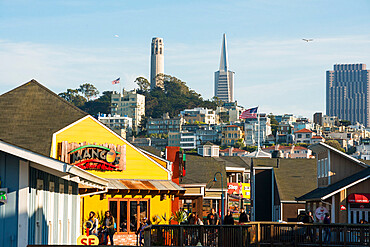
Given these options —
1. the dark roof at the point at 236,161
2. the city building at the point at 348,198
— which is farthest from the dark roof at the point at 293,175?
the city building at the point at 348,198

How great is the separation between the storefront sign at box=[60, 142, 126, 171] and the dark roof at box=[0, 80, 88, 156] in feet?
4.94

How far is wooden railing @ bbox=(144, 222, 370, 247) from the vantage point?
2311cm

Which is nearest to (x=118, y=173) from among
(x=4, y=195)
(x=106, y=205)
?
(x=106, y=205)

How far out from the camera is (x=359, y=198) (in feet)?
125

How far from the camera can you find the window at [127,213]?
39.6 metres

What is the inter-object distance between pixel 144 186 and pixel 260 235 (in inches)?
583

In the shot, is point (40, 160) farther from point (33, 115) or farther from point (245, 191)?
point (245, 191)

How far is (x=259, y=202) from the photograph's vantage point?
214 feet

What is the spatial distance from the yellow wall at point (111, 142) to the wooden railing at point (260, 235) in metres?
15.3

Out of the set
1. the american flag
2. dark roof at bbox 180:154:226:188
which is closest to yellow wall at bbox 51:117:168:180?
dark roof at bbox 180:154:226:188

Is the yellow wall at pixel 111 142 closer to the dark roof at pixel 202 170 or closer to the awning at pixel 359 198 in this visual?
the awning at pixel 359 198

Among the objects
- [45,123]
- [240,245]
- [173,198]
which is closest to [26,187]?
[240,245]

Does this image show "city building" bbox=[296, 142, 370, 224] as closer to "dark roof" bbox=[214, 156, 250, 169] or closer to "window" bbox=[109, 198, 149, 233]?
"window" bbox=[109, 198, 149, 233]

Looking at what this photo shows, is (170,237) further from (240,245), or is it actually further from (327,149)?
(327,149)
